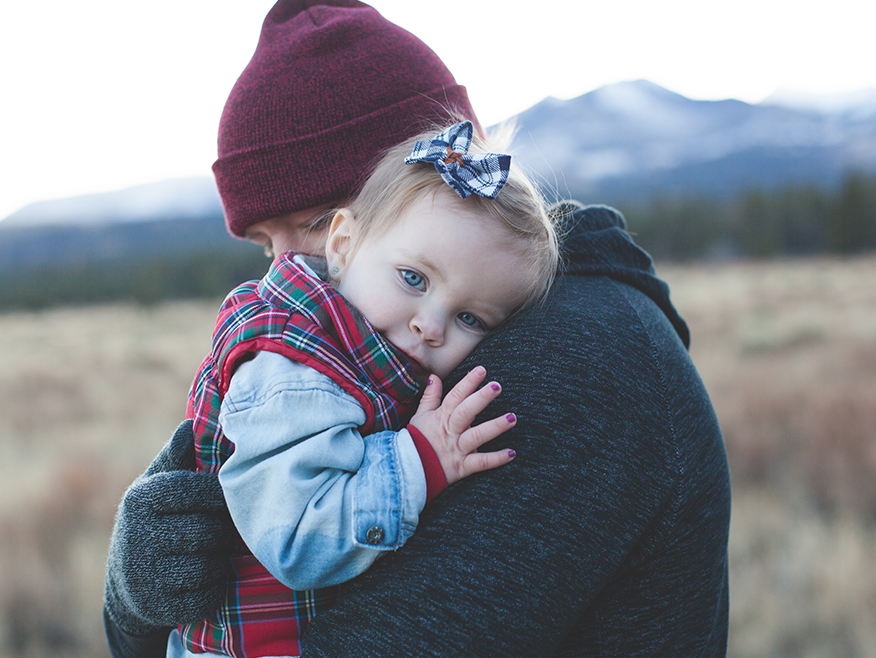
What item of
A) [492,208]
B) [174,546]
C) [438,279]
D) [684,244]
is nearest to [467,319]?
[438,279]

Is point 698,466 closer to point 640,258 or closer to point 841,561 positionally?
point 640,258

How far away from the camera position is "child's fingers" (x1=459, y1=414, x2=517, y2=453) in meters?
1.10

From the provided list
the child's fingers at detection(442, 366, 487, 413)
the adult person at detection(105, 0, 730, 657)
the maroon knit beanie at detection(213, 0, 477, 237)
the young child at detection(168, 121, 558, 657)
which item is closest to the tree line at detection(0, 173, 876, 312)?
the maroon knit beanie at detection(213, 0, 477, 237)

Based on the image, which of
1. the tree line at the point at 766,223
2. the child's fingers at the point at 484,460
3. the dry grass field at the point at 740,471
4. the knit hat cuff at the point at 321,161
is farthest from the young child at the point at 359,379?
the tree line at the point at 766,223

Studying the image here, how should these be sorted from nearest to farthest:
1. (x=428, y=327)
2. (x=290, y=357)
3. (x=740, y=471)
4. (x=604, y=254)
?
(x=290, y=357), (x=428, y=327), (x=604, y=254), (x=740, y=471)

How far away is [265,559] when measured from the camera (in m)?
1.14

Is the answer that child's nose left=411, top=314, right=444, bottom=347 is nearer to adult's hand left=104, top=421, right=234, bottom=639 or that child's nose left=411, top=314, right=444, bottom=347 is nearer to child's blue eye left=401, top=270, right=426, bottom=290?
child's blue eye left=401, top=270, right=426, bottom=290

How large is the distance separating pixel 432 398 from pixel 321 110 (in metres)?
0.99

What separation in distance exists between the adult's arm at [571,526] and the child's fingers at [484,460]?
18 mm

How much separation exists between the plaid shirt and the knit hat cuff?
1.55 feet

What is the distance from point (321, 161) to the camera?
5.95ft

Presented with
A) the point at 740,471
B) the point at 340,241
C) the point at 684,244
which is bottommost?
the point at 684,244

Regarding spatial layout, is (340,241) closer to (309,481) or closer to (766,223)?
(309,481)

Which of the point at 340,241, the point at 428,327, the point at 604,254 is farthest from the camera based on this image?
the point at 340,241
